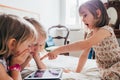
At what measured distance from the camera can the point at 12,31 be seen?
776 millimetres

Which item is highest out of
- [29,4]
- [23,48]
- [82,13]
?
[29,4]

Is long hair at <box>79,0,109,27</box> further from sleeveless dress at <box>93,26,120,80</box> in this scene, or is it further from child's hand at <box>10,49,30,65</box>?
child's hand at <box>10,49,30,65</box>

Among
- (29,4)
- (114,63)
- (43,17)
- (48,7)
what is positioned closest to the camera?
(114,63)

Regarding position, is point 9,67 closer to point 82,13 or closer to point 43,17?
point 82,13

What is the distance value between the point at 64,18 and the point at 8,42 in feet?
12.4

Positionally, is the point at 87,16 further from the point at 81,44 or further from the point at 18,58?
the point at 18,58

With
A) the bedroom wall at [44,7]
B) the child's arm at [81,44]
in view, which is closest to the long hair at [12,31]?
the child's arm at [81,44]

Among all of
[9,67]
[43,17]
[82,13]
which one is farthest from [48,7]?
[9,67]

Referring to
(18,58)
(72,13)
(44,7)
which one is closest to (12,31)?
(18,58)

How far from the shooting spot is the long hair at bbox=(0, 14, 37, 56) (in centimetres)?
78

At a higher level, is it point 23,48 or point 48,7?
point 48,7

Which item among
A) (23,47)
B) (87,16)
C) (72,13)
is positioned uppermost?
(72,13)

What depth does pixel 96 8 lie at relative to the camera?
1.32m

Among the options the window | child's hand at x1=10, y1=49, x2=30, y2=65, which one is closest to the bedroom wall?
the window
